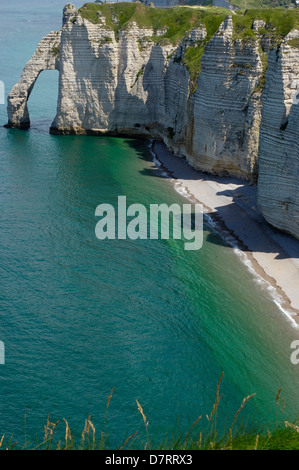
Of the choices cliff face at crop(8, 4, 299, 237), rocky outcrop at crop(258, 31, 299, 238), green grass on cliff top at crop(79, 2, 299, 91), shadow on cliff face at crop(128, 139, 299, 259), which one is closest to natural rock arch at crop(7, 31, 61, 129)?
cliff face at crop(8, 4, 299, 237)

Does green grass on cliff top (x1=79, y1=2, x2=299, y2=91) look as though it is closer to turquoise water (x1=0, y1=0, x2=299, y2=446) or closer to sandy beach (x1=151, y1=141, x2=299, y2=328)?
sandy beach (x1=151, y1=141, x2=299, y2=328)

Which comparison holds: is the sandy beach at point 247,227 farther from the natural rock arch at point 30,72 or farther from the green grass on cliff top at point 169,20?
the natural rock arch at point 30,72

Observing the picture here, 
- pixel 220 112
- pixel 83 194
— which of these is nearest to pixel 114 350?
pixel 83 194

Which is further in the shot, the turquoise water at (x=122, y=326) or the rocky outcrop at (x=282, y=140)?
the rocky outcrop at (x=282, y=140)

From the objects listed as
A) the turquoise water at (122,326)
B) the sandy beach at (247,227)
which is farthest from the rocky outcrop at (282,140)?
the turquoise water at (122,326)

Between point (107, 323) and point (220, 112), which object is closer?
point (107, 323)

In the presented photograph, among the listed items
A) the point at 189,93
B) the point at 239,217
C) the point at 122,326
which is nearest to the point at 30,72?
the point at 189,93

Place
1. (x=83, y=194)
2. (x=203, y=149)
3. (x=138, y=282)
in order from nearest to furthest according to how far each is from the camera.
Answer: (x=138, y=282), (x=83, y=194), (x=203, y=149)
